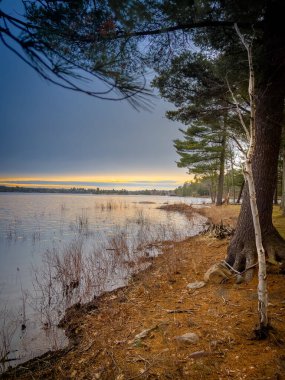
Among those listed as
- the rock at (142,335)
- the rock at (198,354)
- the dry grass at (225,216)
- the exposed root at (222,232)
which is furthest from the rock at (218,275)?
the dry grass at (225,216)

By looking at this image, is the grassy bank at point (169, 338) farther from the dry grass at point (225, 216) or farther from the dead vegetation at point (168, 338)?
the dry grass at point (225, 216)

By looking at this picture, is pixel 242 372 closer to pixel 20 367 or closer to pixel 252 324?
pixel 252 324

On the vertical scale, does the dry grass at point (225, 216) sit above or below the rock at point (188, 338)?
above

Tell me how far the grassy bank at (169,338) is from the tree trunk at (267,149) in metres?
0.69

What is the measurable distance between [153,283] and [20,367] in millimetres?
3219

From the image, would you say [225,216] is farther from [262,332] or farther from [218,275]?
[262,332]

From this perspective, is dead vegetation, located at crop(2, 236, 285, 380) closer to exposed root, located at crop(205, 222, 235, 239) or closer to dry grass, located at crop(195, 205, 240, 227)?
exposed root, located at crop(205, 222, 235, 239)

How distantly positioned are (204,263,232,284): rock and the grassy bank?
0.17 m

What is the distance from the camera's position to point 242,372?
2.47 m

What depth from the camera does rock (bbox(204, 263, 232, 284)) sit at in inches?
203

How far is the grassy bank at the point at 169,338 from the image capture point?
2.62 m

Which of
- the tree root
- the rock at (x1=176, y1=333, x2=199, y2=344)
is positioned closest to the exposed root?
the tree root

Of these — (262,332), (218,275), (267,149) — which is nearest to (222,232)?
Result: (218,275)

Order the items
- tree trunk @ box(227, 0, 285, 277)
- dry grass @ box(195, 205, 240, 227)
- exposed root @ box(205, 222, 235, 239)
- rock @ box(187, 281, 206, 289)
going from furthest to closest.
Answer: dry grass @ box(195, 205, 240, 227)
exposed root @ box(205, 222, 235, 239)
rock @ box(187, 281, 206, 289)
tree trunk @ box(227, 0, 285, 277)
